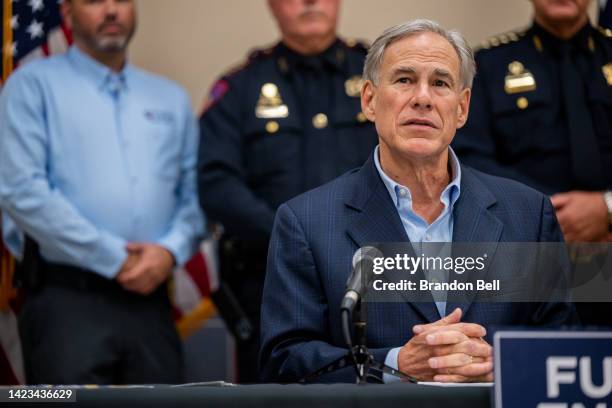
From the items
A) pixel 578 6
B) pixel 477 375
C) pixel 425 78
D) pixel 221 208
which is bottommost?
pixel 477 375

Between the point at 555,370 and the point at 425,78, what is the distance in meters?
1.30

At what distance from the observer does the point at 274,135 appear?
5.01 m

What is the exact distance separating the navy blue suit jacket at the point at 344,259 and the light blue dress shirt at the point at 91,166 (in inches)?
58.2

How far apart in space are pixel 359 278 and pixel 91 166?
2349 mm

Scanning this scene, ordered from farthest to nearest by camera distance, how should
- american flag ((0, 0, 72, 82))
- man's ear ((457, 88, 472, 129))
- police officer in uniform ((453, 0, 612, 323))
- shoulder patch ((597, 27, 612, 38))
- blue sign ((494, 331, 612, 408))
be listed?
1. american flag ((0, 0, 72, 82))
2. shoulder patch ((597, 27, 612, 38))
3. police officer in uniform ((453, 0, 612, 323))
4. man's ear ((457, 88, 472, 129))
5. blue sign ((494, 331, 612, 408))

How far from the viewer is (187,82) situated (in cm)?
651

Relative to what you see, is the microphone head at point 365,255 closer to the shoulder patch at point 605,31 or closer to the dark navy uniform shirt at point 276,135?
the dark navy uniform shirt at point 276,135

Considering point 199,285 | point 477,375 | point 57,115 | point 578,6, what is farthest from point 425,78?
point 199,285

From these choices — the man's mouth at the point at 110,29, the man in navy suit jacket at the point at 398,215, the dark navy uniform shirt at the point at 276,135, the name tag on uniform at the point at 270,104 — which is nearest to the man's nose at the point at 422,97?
the man in navy suit jacket at the point at 398,215

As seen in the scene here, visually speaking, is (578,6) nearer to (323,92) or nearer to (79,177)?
(323,92)

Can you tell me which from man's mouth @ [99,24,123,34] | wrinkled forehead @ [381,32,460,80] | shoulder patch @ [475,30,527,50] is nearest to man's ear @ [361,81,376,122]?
wrinkled forehead @ [381,32,460,80]

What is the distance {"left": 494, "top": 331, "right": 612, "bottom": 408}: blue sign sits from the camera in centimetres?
252

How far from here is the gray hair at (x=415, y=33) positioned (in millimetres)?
3613

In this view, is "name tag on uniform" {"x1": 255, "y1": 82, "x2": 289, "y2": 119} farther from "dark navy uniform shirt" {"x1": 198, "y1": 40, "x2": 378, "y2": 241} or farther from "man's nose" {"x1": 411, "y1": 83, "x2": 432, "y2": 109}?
"man's nose" {"x1": 411, "y1": 83, "x2": 432, "y2": 109}
